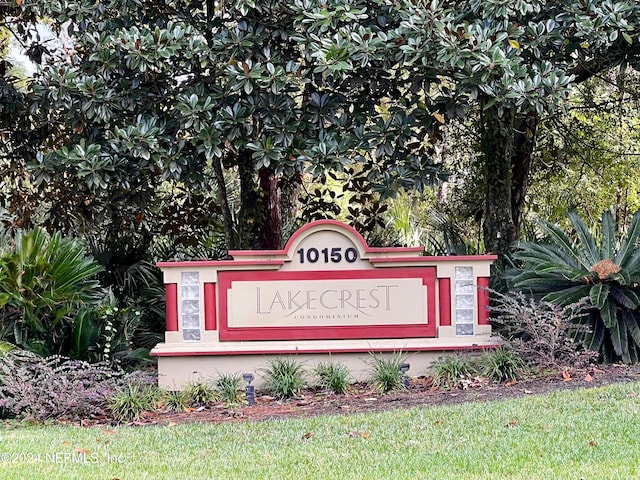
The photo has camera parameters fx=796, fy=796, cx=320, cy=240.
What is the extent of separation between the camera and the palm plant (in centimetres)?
850

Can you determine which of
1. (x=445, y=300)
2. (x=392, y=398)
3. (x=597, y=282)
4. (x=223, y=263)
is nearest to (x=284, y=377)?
(x=392, y=398)

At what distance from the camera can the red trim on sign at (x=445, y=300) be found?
358 inches

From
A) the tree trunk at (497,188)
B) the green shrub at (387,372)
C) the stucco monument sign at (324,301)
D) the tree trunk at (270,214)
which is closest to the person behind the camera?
the green shrub at (387,372)

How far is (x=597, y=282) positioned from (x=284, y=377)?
3.58 meters

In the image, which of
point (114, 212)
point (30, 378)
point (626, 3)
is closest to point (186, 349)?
point (30, 378)

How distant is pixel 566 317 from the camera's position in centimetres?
855

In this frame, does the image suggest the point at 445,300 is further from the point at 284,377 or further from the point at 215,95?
the point at 215,95

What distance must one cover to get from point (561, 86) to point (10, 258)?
6.21 meters

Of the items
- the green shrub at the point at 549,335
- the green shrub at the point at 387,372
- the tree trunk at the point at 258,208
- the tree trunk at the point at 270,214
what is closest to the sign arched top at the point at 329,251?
the green shrub at the point at 387,372

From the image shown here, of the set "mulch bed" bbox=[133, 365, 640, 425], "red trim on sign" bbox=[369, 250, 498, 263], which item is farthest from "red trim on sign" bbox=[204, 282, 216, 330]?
"red trim on sign" bbox=[369, 250, 498, 263]

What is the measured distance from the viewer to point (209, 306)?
9.02 meters

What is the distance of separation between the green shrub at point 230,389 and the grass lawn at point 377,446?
1322 millimetres

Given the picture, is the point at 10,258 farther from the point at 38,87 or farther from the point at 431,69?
the point at 431,69

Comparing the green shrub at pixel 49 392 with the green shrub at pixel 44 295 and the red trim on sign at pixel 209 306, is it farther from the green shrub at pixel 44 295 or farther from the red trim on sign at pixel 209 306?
the red trim on sign at pixel 209 306
